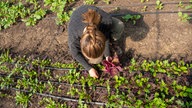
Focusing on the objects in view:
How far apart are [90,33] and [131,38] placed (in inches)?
68.0

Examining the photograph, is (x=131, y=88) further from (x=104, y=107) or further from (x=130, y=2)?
(x=130, y=2)

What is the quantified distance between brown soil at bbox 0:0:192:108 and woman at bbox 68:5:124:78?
622mm

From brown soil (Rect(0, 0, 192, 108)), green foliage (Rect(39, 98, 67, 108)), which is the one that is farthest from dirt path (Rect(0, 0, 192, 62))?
green foliage (Rect(39, 98, 67, 108))

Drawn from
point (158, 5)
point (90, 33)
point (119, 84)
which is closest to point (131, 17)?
point (158, 5)

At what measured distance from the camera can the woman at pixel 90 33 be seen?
3242 mm

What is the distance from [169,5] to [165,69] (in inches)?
52.7

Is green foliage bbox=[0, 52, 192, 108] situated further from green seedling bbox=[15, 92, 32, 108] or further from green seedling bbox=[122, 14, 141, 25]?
green seedling bbox=[122, 14, 141, 25]

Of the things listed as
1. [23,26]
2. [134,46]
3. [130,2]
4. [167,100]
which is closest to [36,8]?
[23,26]

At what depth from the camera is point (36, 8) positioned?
5773mm

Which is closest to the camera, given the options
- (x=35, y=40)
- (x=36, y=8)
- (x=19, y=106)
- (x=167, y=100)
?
Result: (x=167, y=100)

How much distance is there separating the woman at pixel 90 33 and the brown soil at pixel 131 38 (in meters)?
0.62

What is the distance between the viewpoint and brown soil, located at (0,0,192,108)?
14.9 ft

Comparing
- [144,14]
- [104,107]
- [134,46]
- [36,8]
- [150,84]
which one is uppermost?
[36,8]

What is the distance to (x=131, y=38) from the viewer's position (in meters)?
4.79
